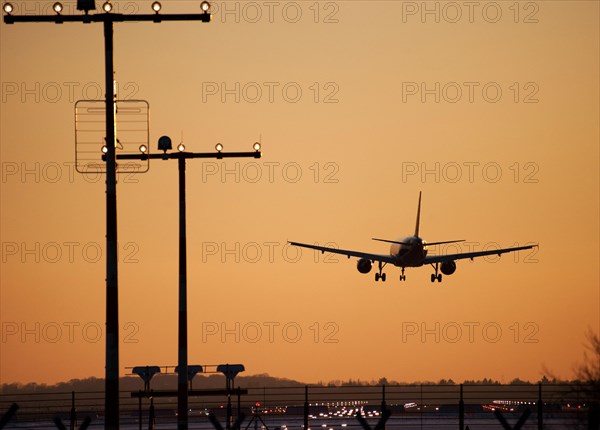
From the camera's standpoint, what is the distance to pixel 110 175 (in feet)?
140

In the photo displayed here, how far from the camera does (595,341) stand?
56.9 m

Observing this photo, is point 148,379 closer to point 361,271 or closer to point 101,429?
point 101,429

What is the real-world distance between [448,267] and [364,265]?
7747mm

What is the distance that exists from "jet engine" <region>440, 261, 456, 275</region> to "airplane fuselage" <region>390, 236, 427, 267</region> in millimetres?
3405

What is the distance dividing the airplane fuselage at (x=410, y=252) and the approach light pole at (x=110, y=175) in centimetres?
8502

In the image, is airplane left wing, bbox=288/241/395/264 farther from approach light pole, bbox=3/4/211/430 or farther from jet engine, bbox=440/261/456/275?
approach light pole, bbox=3/4/211/430

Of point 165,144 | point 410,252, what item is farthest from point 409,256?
point 165,144

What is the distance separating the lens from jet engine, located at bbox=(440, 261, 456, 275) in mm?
132750

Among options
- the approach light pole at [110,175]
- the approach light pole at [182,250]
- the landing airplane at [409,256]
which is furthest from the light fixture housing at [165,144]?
the landing airplane at [409,256]

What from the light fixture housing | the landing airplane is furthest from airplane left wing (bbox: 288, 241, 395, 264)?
the light fixture housing

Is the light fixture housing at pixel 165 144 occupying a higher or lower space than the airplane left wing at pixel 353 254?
higher

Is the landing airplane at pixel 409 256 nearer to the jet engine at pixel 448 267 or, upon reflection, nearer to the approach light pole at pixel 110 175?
the jet engine at pixel 448 267

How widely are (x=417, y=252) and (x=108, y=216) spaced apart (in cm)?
8645

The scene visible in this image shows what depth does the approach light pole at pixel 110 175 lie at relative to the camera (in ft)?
137
